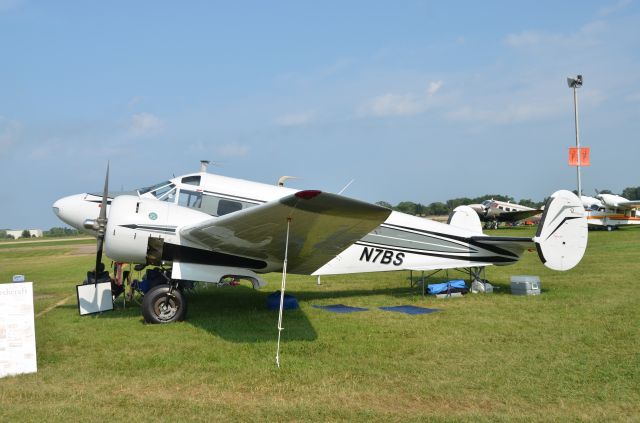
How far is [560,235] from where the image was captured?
1135 centimetres

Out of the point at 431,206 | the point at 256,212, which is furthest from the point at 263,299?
the point at 431,206

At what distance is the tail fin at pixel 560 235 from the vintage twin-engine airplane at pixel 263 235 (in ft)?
0.08

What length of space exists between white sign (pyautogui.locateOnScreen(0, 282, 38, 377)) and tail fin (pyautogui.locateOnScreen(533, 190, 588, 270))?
33.5 ft

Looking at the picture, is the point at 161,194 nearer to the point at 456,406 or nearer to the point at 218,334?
the point at 218,334

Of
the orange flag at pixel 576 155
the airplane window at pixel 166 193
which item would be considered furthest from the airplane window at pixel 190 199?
the orange flag at pixel 576 155

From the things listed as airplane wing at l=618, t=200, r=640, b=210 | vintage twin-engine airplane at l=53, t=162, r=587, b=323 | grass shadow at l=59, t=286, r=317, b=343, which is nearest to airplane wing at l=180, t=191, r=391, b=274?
vintage twin-engine airplane at l=53, t=162, r=587, b=323

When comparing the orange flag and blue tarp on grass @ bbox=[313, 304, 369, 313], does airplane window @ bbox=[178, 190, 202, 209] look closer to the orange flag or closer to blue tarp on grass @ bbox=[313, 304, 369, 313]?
blue tarp on grass @ bbox=[313, 304, 369, 313]

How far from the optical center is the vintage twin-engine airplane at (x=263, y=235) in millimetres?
7125

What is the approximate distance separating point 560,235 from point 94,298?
10.7 metres

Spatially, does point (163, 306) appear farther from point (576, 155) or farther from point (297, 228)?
point (576, 155)

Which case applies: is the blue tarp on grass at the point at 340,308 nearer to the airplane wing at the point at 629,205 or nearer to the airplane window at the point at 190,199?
the airplane window at the point at 190,199

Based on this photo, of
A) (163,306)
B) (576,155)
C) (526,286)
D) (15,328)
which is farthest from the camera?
(576,155)

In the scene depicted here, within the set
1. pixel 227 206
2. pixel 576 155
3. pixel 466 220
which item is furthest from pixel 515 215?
pixel 227 206

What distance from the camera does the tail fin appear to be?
443 inches
